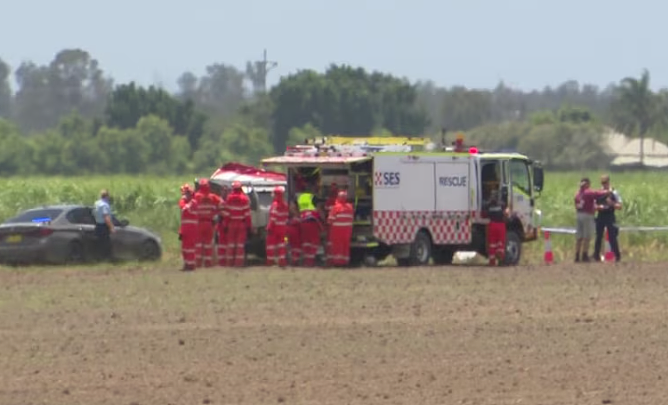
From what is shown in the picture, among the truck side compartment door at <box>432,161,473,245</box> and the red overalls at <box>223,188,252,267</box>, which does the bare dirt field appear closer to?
the red overalls at <box>223,188,252,267</box>

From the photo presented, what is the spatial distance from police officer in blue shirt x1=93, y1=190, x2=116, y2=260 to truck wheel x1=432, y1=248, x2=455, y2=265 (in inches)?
247

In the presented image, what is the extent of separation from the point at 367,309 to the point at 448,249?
9.66 metres

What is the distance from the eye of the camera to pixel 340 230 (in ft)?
95.7

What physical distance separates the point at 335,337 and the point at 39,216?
14298 mm

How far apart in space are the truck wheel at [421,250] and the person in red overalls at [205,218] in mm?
3721

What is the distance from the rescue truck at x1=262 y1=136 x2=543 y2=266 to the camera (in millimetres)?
29609

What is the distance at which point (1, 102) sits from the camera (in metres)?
191

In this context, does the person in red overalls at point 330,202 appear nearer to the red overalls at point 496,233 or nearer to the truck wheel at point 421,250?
the truck wheel at point 421,250

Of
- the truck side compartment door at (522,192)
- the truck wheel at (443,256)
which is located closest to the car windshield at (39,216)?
the truck wheel at (443,256)

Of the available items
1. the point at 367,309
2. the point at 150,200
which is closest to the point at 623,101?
the point at 150,200

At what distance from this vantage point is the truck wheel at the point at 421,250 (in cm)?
3036

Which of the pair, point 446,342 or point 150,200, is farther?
point 150,200

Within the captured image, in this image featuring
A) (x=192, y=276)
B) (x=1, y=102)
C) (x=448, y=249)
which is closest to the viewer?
(x=192, y=276)

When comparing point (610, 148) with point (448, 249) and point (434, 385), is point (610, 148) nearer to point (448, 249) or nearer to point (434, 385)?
point (448, 249)
